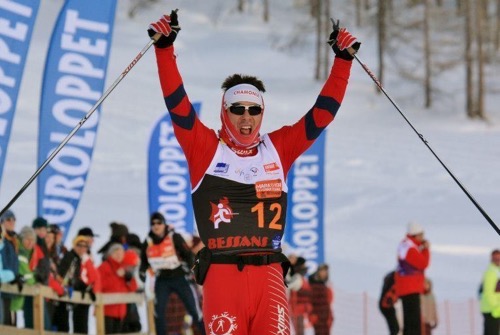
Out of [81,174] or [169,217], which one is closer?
[81,174]

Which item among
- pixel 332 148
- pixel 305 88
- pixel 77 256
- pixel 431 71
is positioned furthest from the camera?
pixel 431 71

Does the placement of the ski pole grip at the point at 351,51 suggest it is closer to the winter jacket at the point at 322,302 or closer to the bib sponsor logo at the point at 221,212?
the bib sponsor logo at the point at 221,212

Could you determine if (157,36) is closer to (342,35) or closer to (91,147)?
(342,35)

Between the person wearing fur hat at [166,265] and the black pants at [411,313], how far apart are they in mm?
2185

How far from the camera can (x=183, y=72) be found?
48.8 metres

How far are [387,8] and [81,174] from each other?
41402 millimetres

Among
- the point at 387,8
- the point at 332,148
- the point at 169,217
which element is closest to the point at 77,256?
the point at 169,217

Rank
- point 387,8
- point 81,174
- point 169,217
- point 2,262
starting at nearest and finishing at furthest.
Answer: point 2,262, point 81,174, point 169,217, point 387,8

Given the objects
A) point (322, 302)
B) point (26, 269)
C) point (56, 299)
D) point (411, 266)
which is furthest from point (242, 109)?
point (322, 302)

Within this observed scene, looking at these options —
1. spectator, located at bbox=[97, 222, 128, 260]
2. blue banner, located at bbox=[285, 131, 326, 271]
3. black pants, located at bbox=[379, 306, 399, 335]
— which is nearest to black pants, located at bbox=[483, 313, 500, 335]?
black pants, located at bbox=[379, 306, 399, 335]

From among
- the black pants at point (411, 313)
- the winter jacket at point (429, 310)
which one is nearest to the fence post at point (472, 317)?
the winter jacket at point (429, 310)

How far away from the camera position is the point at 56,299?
1234 cm

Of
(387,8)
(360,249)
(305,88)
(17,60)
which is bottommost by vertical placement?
(360,249)

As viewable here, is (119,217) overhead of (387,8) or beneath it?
beneath
